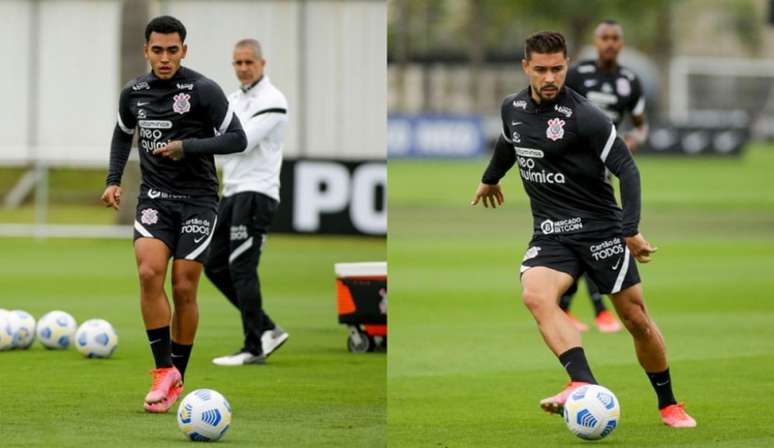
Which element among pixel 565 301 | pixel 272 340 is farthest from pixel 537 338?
pixel 272 340

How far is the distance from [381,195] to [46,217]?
6.90 m

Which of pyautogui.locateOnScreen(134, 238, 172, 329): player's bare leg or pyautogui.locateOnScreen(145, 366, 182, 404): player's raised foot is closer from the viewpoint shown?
pyautogui.locateOnScreen(145, 366, 182, 404): player's raised foot

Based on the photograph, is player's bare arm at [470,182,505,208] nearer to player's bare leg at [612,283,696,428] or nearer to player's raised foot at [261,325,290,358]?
player's bare leg at [612,283,696,428]

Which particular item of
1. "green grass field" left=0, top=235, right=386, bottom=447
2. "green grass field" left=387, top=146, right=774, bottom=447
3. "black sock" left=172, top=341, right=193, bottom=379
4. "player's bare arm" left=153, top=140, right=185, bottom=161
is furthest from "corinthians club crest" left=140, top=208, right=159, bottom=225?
"green grass field" left=387, top=146, right=774, bottom=447

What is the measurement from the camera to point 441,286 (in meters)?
19.1

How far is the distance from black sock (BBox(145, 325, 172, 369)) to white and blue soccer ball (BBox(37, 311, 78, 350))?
117 inches

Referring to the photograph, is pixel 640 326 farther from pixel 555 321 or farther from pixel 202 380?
pixel 202 380

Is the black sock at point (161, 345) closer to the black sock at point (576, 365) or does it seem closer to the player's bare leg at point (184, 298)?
the player's bare leg at point (184, 298)

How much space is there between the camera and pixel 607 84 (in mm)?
14484

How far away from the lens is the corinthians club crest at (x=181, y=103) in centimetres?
963

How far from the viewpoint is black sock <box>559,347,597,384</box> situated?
8.66m

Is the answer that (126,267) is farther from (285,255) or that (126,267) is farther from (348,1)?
(348,1)

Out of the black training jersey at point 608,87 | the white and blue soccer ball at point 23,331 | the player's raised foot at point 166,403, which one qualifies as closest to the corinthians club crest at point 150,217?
the player's raised foot at point 166,403

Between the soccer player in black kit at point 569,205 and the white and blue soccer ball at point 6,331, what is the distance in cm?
465
